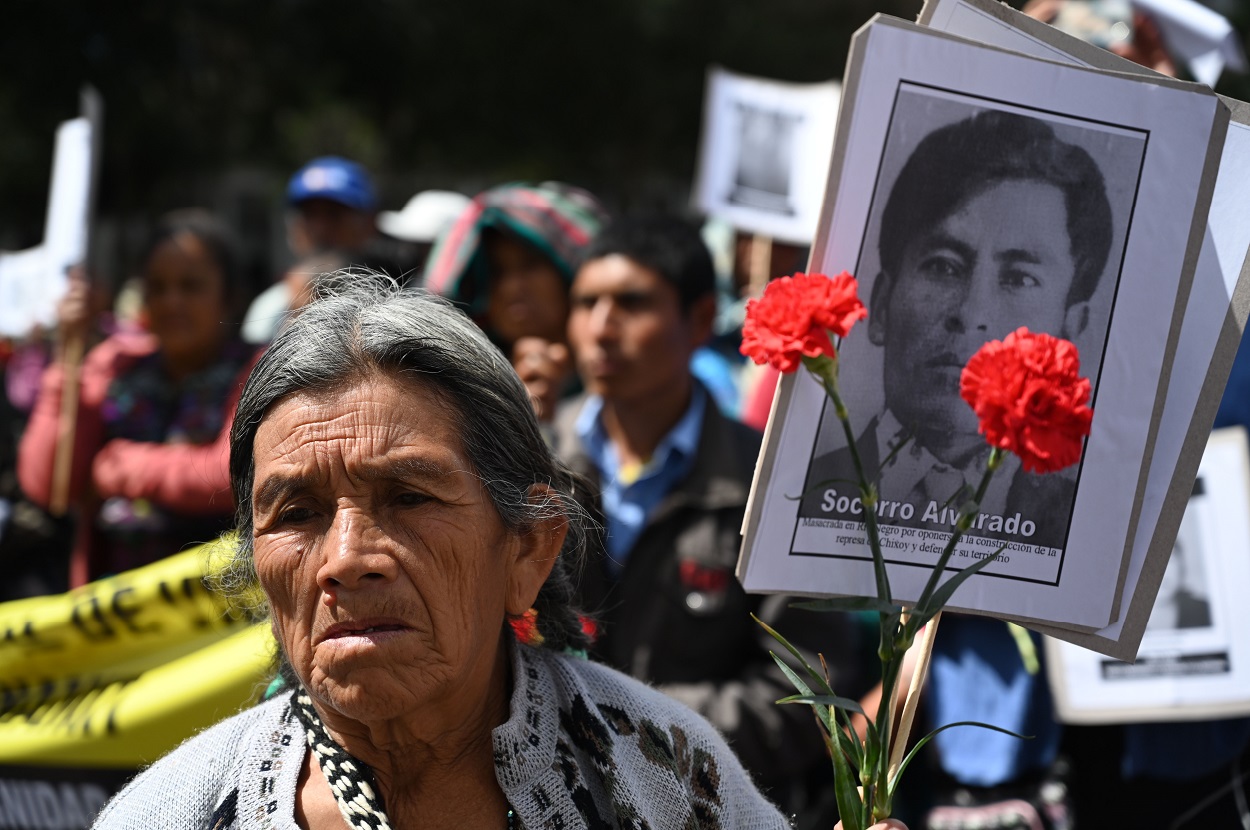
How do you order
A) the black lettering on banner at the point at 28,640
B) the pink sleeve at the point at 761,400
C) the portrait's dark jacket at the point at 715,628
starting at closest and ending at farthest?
the portrait's dark jacket at the point at 715,628, the black lettering on banner at the point at 28,640, the pink sleeve at the point at 761,400

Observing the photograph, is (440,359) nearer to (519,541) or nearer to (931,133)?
(519,541)

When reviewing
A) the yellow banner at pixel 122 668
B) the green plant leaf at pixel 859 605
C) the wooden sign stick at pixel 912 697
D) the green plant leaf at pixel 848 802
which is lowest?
the yellow banner at pixel 122 668

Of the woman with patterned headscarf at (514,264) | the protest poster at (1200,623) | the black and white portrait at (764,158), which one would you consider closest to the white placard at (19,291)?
the woman with patterned headscarf at (514,264)

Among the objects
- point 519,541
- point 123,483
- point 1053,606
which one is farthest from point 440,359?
point 123,483

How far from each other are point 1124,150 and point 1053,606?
697 millimetres

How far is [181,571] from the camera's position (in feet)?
11.7

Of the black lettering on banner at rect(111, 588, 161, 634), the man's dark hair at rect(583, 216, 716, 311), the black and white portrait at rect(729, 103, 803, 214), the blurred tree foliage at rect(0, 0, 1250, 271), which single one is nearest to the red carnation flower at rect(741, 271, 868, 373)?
the man's dark hair at rect(583, 216, 716, 311)

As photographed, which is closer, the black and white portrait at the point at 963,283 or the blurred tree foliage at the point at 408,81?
the black and white portrait at the point at 963,283

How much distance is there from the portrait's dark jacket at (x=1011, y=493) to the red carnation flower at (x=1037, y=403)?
0.24 m

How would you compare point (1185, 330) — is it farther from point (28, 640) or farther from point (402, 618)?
point (28, 640)

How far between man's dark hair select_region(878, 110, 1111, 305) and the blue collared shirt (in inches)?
69.6

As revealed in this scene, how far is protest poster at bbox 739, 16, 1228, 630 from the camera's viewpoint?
1.98 meters

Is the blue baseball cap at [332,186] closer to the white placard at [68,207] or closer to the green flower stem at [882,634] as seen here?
the white placard at [68,207]

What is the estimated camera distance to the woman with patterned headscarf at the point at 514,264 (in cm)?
454
